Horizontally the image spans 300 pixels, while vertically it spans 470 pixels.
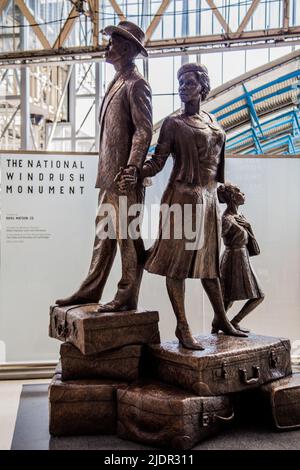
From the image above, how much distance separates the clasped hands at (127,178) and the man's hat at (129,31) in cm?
73

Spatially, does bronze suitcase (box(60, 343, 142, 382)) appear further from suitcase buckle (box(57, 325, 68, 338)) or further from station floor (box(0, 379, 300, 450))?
station floor (box(0, 379, 300, 450))

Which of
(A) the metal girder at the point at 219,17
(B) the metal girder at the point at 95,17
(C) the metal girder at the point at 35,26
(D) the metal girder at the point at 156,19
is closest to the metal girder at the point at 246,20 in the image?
(A) the metal girder at the point at 219,17

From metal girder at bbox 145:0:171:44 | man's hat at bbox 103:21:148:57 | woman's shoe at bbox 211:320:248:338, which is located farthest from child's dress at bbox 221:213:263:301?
metal girder at bbox 145:0:171:44

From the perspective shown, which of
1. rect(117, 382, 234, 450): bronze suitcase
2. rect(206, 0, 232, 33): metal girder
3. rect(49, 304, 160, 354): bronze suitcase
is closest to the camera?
rect(117, 382, 234, 450): bronze suitcase

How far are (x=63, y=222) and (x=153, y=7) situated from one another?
82.0 inches

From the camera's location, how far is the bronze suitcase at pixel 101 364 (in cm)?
276

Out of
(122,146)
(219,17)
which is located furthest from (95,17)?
(122,146)

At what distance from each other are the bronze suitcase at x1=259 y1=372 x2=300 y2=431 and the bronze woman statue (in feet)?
1.37

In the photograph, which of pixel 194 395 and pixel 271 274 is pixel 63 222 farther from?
pixel 194 395

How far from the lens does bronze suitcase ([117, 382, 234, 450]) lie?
243 cm

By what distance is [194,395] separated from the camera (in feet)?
8.32
